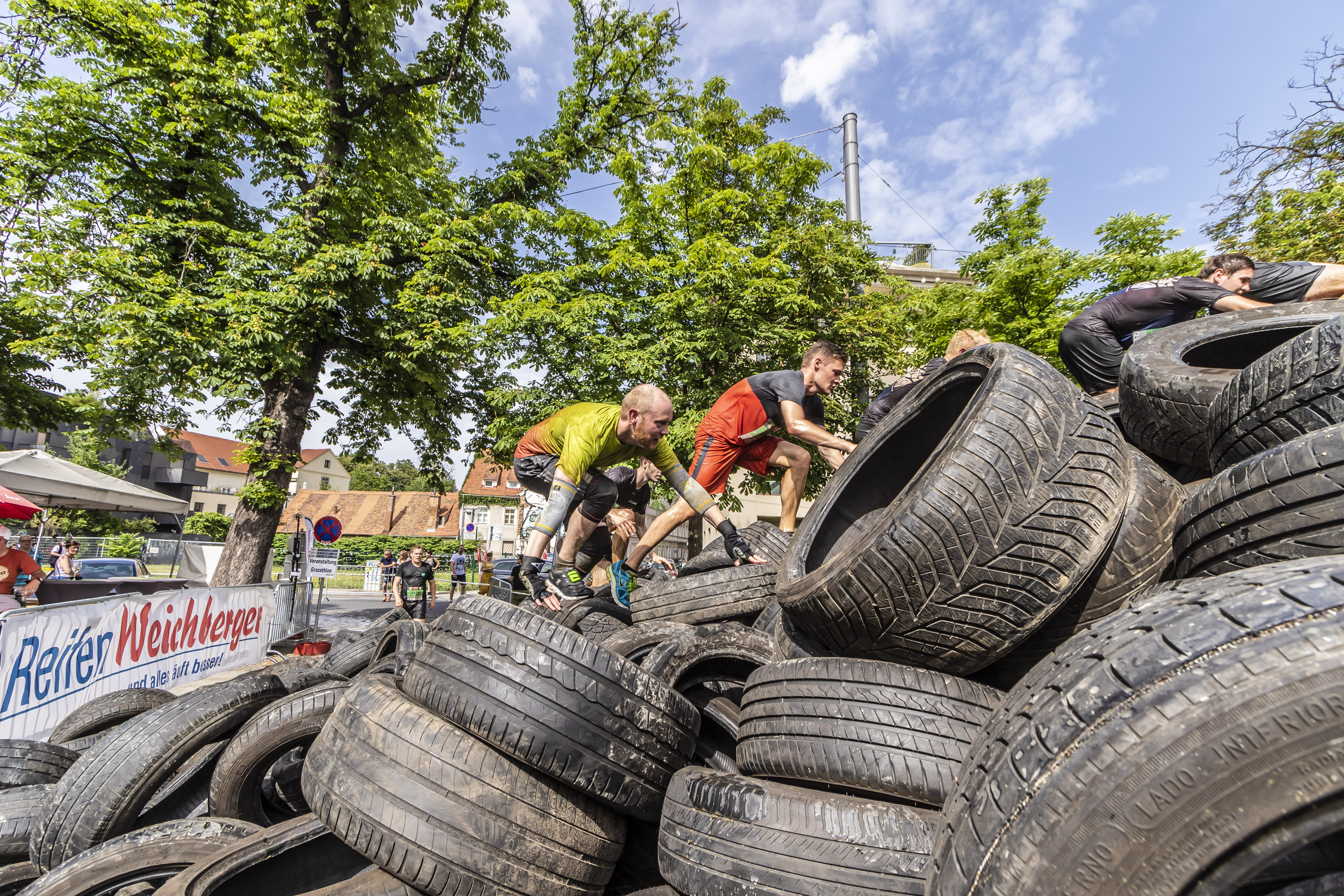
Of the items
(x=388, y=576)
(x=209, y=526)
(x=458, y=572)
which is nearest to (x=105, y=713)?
(x=458, y=572)

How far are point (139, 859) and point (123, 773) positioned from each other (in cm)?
70

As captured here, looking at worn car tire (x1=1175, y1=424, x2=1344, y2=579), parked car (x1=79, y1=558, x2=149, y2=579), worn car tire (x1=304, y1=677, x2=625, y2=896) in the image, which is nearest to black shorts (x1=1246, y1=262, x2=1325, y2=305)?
worn car tire (x1=1175, y1=424, x2=1344, y2=579)

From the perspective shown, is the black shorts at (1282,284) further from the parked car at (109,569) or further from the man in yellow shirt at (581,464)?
the parked car at (109,569)

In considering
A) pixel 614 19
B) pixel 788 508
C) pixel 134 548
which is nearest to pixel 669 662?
pixel 788 508

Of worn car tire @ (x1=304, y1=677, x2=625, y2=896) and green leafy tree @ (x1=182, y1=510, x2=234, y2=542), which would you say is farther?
A: green leafy tree @ (x1=182, y1=510, x2=234, y2=542)

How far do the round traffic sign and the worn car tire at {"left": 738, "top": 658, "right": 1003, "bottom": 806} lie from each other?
43.9 ft

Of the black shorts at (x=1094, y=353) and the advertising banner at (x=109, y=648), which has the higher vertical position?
the black shorts at (x=1094, y=353)

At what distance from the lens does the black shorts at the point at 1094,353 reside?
448 cm

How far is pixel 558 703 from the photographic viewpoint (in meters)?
2.00

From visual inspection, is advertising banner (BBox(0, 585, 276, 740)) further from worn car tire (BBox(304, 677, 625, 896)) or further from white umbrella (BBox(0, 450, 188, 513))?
white umbrella (BBox(0, 450, 188, 513))

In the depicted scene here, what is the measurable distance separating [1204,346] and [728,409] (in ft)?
10.7

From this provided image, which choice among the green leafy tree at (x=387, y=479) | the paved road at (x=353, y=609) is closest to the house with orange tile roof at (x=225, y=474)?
the green leafy tree at (x=387, y=479)

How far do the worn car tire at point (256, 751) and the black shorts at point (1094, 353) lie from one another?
5.09 metres

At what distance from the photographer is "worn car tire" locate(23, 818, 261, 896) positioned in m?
2.06
